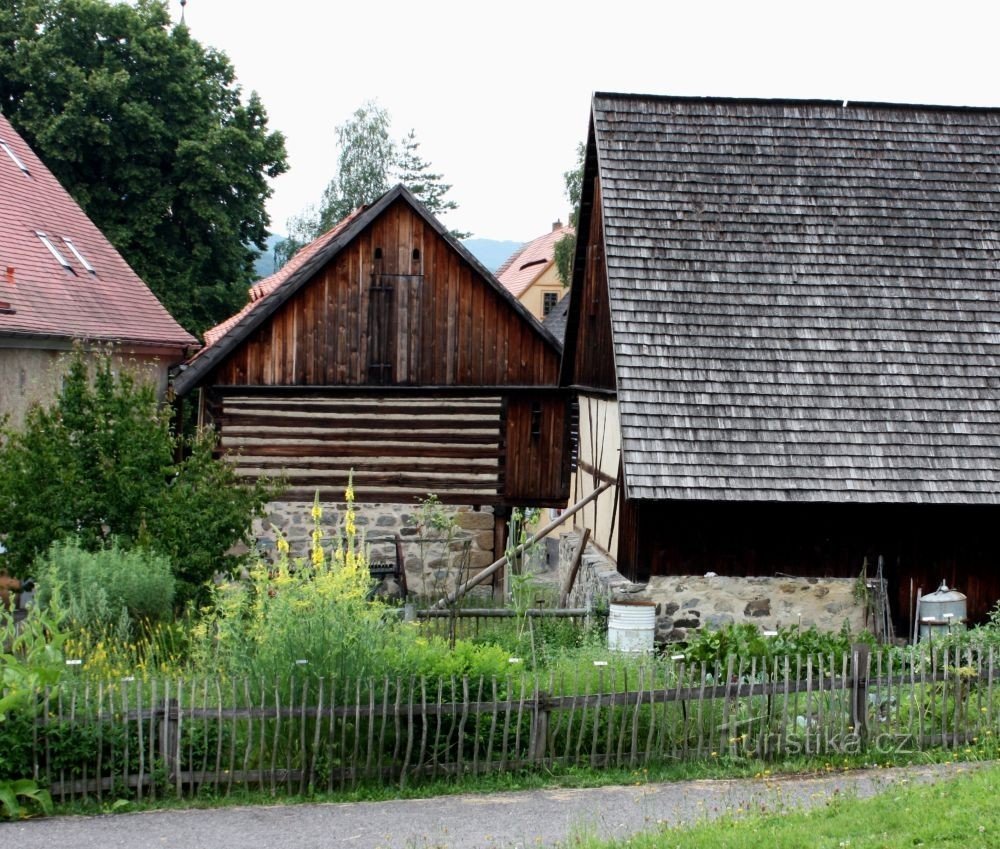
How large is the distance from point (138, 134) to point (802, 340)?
1958 cm

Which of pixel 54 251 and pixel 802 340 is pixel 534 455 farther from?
pixel 54 251

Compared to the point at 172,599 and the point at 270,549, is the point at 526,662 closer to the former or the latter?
the point at 172,599

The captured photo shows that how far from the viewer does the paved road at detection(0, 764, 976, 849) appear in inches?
295

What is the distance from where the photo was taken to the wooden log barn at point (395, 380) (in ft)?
60.1

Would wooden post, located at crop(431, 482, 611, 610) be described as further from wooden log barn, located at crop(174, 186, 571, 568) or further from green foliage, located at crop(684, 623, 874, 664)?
wooden log barn, located at crop(174, 186, 571, 568)

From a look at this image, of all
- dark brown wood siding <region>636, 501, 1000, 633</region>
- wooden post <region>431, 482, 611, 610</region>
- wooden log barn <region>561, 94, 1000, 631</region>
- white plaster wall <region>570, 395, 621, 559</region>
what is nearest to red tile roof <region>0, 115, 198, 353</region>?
white plaster wall <region>570, 395, 621, 559</region>

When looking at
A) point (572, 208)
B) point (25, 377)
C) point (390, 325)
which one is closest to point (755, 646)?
point (390, 325)

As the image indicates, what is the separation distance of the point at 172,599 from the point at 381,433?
7672 mm

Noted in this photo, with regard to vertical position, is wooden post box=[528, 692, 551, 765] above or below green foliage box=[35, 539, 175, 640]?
below

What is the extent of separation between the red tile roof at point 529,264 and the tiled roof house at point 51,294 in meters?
23.3

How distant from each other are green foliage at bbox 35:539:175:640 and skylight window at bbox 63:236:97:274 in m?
12.8

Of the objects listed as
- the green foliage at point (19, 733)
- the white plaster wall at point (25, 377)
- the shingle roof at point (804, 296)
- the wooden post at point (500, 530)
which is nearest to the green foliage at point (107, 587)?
the green foliage at point (19, 733)

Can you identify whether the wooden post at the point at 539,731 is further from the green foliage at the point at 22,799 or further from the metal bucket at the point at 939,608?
the metal bucket at the point at 939,608

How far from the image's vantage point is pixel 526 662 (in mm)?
11172
